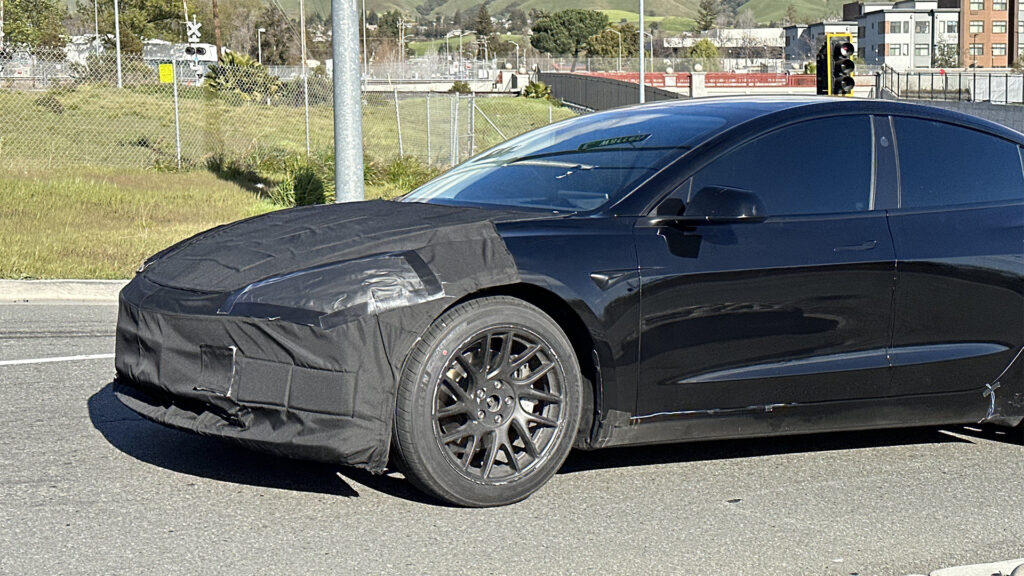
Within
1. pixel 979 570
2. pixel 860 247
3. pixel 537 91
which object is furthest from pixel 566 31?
pixel 979 570

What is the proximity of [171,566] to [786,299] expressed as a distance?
2.56 metres

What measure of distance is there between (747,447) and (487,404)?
64.3 inches

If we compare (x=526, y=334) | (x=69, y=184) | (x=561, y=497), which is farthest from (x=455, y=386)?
(x=69, y=184)

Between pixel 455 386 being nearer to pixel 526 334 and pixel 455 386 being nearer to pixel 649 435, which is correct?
pixel 526 334

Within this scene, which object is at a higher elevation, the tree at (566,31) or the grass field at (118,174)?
the tree at (566,31)

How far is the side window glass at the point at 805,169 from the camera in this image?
16.2ft

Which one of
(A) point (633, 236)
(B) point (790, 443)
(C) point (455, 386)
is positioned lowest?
(B) point (790, 443)

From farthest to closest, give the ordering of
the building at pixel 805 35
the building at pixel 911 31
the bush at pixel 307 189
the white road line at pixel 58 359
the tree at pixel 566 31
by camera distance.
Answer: the tree at pixel 566 31 < the building at pixel 911 31 < the building at pixel 805 35 < the bush at pixel 307 189 < the white road line at pixel 58 359

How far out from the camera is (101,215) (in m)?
14.2

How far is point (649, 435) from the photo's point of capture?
4.66m

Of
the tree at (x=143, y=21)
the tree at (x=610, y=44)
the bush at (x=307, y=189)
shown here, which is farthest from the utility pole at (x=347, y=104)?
the tree at (x=610, y=44)

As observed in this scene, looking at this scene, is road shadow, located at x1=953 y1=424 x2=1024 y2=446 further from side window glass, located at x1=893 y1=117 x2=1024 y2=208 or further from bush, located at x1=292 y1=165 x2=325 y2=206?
bush, located at x1=292 y1=165 x2=325 y2=206

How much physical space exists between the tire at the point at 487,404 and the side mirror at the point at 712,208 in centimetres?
69

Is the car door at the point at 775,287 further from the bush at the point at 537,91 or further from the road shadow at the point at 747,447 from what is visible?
the bush at the point at 537,91
